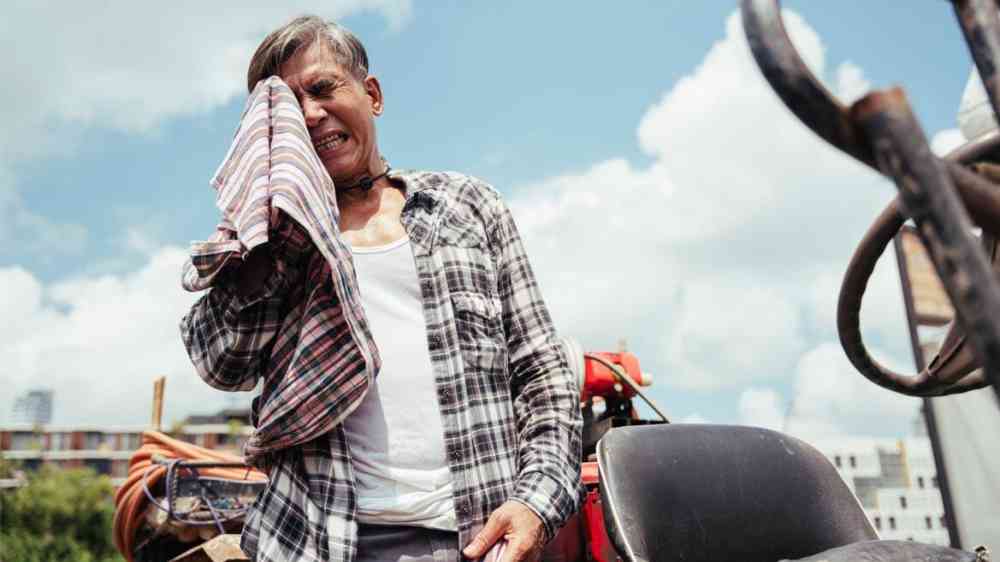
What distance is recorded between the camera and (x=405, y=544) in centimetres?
155

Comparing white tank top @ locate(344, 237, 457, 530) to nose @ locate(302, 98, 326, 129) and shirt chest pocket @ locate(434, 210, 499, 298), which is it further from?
nose @ locate(302, 98, 326, 129)

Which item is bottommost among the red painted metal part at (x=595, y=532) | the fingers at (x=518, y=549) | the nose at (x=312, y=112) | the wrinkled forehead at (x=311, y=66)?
the red painted metal part at (x=595, y=532)

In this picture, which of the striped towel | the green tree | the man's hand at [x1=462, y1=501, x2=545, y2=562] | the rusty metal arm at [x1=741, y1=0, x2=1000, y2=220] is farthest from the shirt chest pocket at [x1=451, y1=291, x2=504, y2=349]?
the green tree

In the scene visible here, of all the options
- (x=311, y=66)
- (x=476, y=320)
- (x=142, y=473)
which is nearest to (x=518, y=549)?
(x=476, y=320)

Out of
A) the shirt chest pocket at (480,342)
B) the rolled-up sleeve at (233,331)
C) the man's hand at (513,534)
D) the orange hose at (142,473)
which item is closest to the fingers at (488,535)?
the man's hand at (513,534)

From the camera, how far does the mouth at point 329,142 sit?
1.78 metres

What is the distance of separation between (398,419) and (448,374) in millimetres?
126

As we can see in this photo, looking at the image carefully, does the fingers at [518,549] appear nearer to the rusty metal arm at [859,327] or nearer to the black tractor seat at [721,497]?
the black tractor seat at [721,497]

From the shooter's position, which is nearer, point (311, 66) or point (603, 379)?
point (311, 66)

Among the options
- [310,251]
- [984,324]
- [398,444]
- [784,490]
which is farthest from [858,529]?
[984,324]

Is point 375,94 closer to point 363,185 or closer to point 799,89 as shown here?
point 363,185

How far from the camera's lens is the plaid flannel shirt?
1534 millimetres

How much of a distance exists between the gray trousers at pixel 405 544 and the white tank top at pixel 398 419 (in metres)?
0.02

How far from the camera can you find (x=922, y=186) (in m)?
0.54
